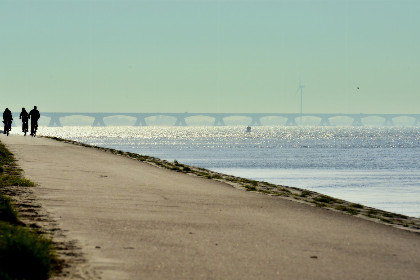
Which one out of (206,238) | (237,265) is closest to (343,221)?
(206,238)

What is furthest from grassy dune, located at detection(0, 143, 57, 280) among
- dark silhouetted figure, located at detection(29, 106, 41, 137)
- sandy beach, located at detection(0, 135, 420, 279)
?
dark silhouetted figure, located at detection(29, 106, 41, 137)

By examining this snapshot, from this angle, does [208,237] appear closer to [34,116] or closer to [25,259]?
[25,259]

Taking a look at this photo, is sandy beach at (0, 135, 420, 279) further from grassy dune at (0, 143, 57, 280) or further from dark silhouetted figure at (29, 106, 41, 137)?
dark silhouetted figure at (29, 106, 41, 137)

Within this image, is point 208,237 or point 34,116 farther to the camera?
point 34,116

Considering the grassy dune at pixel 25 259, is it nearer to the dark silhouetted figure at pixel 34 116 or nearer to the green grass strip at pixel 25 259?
the green grass strip at pixel 25 259

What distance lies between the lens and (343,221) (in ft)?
44.1

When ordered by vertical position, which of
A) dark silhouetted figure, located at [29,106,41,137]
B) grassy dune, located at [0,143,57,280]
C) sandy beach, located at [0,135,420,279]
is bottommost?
sandy beach, located at [0,135,420,279]

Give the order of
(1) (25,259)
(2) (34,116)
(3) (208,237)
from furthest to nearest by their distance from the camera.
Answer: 1. (2) (34,116)
2. (3) (208,237)
3. (1) (25,259)

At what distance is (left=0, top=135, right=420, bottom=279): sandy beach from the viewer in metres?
8.27

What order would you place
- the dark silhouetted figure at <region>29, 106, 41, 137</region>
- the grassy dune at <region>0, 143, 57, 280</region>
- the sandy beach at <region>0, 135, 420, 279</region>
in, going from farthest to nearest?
1. the dark silhouetted figure at <region>29, 106, 41, 137</region>
2. the sandy beach at <region>0, 135, 420, 279</region>
3. the grassy dune at <region>0, 143, 57, 280</region>

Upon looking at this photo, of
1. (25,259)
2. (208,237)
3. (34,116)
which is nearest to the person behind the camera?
(25,259)

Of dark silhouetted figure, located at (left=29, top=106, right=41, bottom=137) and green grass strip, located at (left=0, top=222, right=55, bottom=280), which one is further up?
dark silhouetted figure, located at (left=29, top=106, right=41, bottom=137)

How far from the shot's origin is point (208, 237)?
415 inches

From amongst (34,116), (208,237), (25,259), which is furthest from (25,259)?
(34,116)
